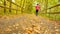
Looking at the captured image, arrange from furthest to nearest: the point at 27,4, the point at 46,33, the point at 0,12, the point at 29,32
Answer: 1. the point at 27,4
2. the point at 0,12
3. the point at 46,33
4. the point at 29,32

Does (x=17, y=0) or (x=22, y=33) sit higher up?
(x=17, y=0)

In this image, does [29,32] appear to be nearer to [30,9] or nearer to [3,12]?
[3,12]

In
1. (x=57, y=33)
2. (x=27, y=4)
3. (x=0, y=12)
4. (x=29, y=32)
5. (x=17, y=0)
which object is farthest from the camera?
(x=27, y=4)

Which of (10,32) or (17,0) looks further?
(17,0)

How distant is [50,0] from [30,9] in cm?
987

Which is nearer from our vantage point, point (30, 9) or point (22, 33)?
point (22, 33)

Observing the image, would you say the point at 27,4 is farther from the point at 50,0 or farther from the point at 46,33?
the point at 46,33

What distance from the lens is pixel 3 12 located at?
12078 mm

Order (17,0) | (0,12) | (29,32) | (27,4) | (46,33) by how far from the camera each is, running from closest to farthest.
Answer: (29,32), (46,33), (0,12), (17,0), (27,4)

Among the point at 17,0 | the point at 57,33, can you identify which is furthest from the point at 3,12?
the point at 17,0

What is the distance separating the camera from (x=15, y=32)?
5215 millimetres

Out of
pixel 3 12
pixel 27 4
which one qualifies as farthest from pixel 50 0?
pixel 3 12

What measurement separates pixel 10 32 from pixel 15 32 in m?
0.17

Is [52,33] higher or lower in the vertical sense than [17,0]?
lower
